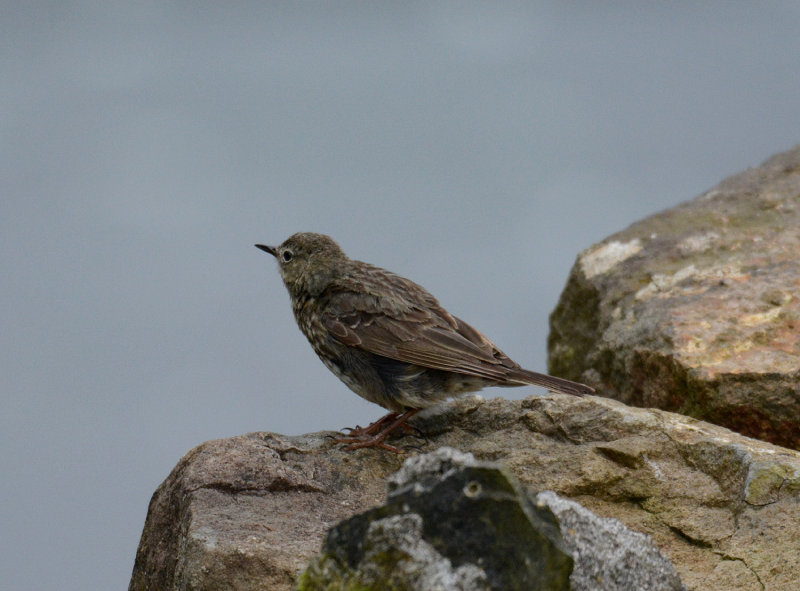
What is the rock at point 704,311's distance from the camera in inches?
303

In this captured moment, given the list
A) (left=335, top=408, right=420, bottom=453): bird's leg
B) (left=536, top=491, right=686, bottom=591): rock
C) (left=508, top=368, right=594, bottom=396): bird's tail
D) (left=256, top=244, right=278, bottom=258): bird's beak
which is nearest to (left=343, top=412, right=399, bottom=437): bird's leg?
(left=335, top=408, right=420, bottom=453): bird's leg

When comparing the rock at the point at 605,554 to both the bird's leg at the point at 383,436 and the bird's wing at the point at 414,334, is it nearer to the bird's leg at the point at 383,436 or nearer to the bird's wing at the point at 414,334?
the bird's wing at the point at 414,334

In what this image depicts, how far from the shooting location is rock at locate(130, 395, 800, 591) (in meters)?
5.21

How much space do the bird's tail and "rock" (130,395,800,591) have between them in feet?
0.31

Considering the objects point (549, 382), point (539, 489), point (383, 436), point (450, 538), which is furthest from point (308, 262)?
point (450, 538)

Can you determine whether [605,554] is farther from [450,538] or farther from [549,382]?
[549,382]

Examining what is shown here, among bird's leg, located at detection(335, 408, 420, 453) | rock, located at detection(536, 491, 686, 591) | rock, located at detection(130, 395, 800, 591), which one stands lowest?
rock, located at detection(536, 491, 686, 591)

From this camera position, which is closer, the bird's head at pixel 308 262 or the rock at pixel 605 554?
the rock at pixel 605 554

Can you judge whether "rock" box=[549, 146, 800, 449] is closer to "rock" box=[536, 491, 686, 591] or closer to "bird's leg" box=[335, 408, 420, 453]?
"bird's leg" box=[335, 408, 420, 453]

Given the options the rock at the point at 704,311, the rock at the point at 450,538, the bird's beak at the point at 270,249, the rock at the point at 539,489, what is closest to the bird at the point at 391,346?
the rock at the point at 539,489

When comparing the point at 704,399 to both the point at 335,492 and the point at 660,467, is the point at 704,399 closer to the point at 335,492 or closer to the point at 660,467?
the point at 660,467

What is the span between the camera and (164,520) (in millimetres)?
6074

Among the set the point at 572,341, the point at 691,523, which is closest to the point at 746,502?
the point at 691,523

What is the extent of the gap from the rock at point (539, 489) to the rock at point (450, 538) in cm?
141
